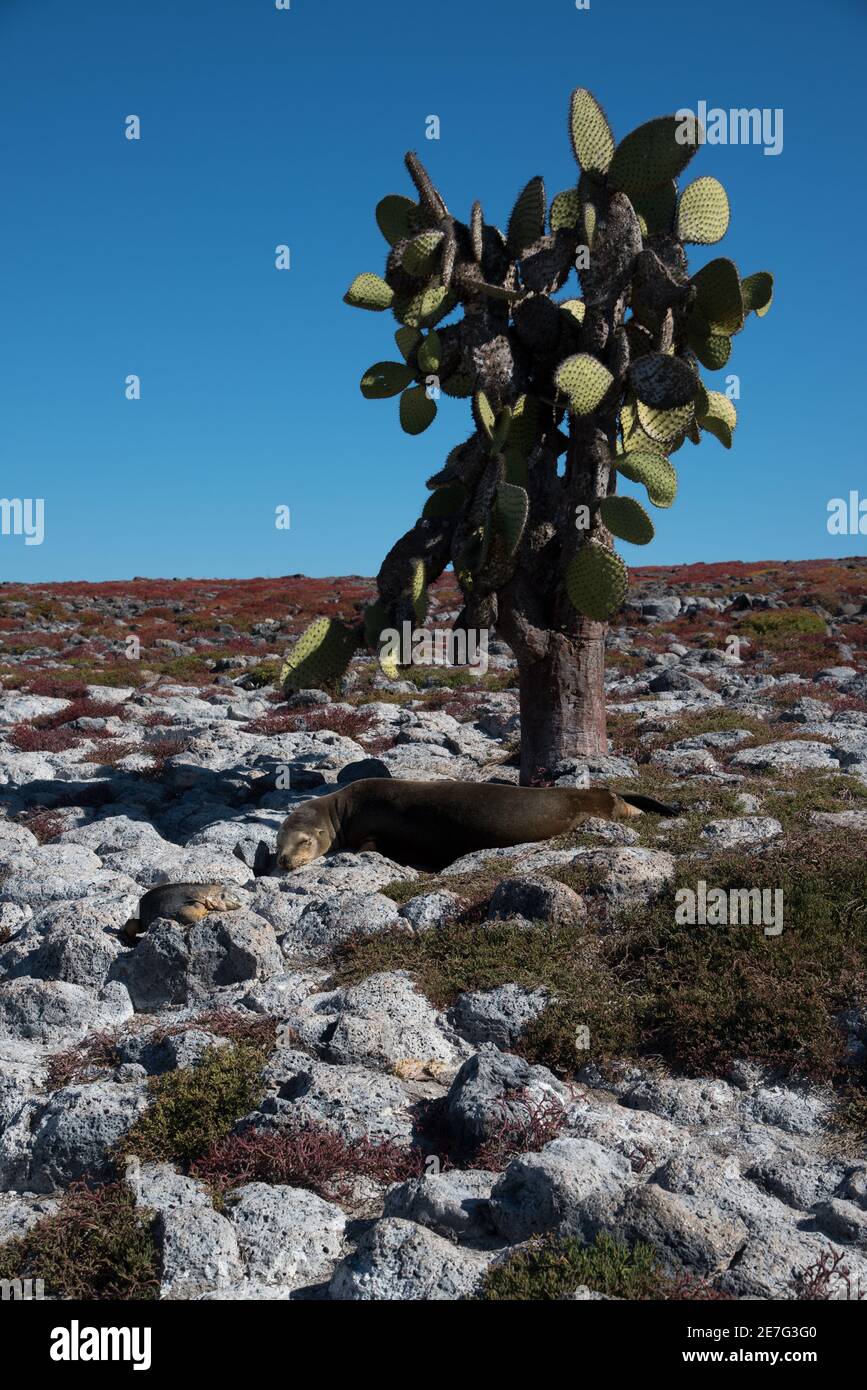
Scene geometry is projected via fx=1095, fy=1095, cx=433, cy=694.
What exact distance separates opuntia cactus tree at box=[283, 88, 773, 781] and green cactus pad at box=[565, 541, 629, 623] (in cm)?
2

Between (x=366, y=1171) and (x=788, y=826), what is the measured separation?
607 cm

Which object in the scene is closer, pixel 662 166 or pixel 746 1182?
pixel 746 1182

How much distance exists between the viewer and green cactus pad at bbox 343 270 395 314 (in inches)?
521

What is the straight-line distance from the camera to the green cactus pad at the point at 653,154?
12.3 m

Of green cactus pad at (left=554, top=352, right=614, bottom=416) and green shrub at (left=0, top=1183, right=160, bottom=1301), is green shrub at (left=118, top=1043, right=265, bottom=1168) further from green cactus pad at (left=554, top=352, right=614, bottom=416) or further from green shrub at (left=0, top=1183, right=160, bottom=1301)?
green cactus pad at (left=554, top=352, right=614, bottom=416)

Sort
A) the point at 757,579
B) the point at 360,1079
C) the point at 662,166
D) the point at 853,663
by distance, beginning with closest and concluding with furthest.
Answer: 1. the point at 360,1079
2. the point at 662,166
3. the point at 853,663
4. the point at 757,579

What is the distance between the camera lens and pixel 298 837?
10680 mm

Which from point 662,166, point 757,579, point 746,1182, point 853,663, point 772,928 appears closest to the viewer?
point 746,1182

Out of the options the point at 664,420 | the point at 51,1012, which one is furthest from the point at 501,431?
the point at 51,1012

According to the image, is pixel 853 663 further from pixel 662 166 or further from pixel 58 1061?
pixel 58 1061

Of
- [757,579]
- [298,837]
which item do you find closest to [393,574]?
[298,837]

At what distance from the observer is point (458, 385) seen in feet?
44.0

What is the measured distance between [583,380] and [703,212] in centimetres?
300

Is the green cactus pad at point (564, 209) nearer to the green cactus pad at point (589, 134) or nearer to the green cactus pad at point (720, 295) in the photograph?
the green cactus pad at point (589, 134)
